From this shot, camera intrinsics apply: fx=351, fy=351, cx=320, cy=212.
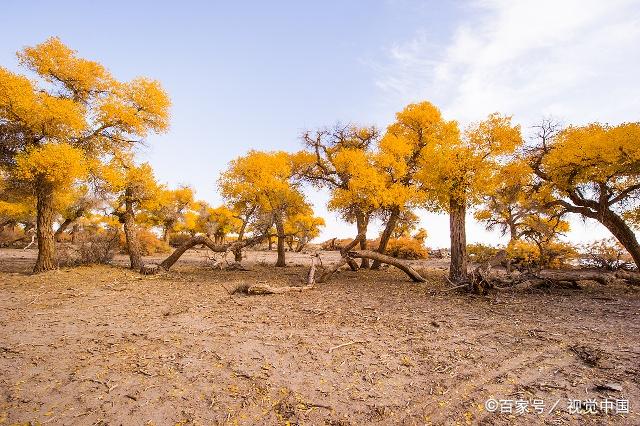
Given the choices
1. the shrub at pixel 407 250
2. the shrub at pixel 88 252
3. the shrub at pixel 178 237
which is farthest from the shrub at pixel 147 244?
the shrub at pixel 407 250

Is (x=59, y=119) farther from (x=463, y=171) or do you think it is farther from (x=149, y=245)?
(x=149, y=245)

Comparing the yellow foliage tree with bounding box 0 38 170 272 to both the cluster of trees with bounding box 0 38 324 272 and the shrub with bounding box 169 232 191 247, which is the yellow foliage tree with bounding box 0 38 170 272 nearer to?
the cluster of trees with bounding box 0 38 324 272

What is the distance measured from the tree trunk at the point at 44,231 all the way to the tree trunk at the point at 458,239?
53.5 ft

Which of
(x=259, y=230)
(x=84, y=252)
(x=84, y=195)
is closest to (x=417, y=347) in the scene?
(x=259, y=230)

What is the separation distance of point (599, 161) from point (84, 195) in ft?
89.9

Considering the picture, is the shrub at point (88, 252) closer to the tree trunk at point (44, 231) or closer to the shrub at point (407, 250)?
the tree trunk at point (44, 231)

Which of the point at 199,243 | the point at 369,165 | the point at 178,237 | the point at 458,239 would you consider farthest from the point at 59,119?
the point at 178,237

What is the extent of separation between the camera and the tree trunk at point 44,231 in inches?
565

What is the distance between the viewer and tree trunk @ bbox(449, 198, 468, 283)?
44.8ft

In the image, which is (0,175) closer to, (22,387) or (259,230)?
(259,230)

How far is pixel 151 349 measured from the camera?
5.67 m

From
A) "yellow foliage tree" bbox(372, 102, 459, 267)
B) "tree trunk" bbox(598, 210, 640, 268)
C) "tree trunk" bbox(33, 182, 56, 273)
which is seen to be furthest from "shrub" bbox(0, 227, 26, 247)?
"tree trunk" bbox(598, 210, 640, 268)

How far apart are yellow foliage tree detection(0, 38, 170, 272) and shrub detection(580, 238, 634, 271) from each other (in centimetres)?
2287

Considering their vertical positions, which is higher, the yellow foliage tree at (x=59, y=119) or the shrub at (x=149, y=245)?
the yellow foliage tree at (x=59, y=119)
